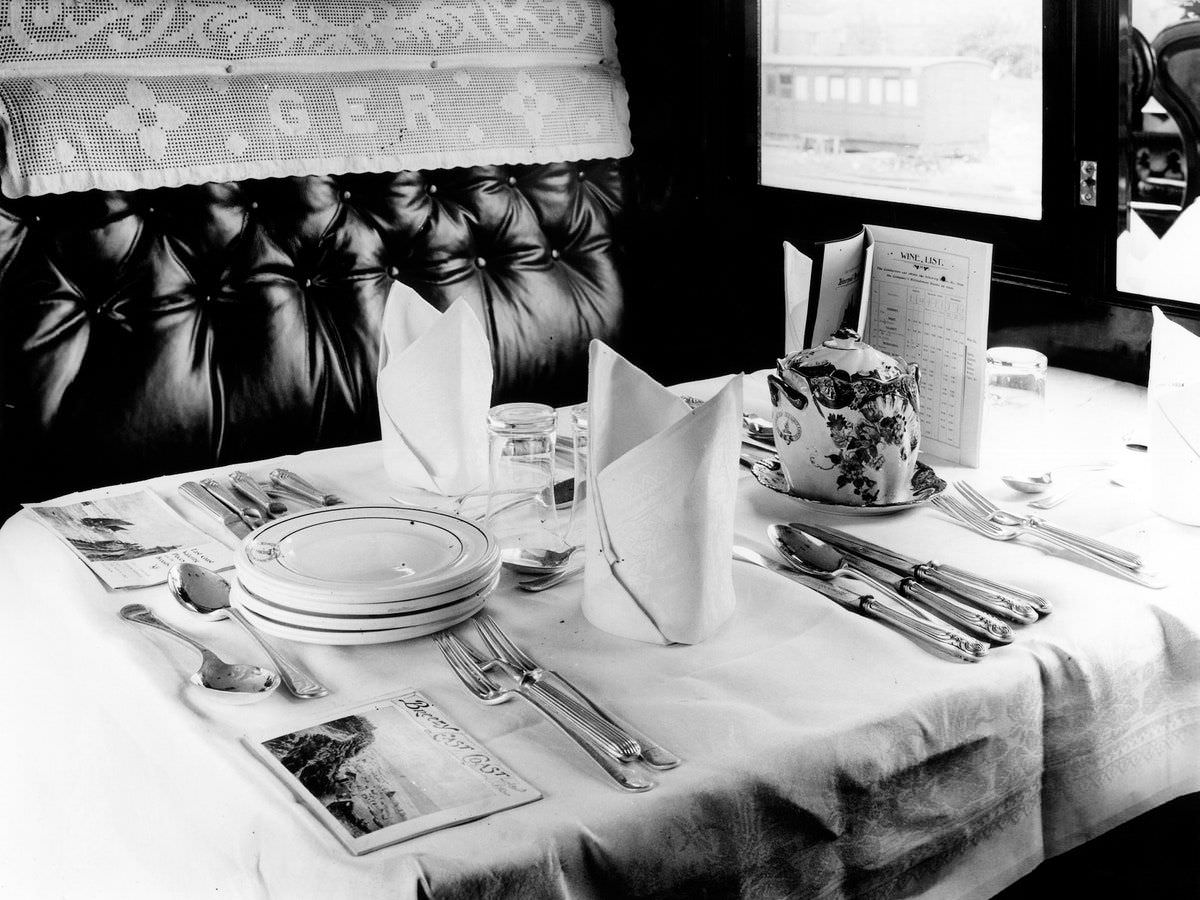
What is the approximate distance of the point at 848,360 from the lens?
1074 mm

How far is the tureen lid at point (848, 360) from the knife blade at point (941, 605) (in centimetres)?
18

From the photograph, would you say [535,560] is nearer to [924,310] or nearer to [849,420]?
[849,420]

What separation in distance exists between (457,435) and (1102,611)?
618 mm

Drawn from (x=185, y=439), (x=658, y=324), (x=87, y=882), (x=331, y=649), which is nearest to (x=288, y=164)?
(x=185, y=439)

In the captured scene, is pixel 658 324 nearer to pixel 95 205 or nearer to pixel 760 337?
pixel 760 337

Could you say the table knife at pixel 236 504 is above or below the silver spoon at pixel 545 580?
above

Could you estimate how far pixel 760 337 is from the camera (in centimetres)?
A: 214

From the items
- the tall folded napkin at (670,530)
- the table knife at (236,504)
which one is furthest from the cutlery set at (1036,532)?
the table knife at (236,504)

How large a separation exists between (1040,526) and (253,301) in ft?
3.91

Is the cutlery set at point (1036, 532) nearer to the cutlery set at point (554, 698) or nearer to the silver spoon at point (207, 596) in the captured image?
the cutlery set at point (554, 698)

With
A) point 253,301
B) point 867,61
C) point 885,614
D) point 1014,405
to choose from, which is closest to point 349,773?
point 885,614

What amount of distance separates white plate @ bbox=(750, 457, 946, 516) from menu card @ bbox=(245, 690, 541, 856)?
1.56 feet

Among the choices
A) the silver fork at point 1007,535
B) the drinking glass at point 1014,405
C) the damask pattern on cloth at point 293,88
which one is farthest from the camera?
the damask pattern on cloth at point 293,88

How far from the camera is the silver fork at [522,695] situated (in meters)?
0.69
